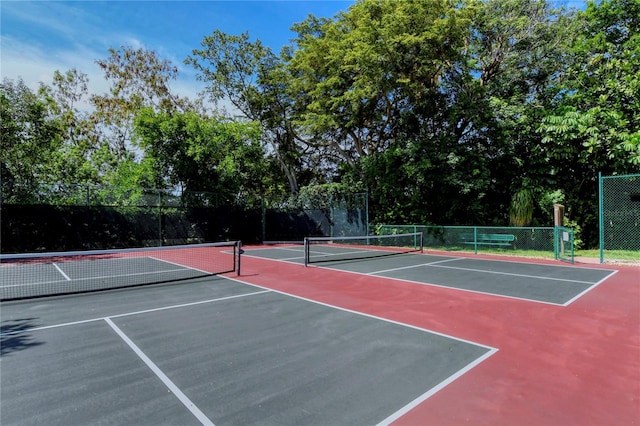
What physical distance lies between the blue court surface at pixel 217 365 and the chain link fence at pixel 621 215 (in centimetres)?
1661

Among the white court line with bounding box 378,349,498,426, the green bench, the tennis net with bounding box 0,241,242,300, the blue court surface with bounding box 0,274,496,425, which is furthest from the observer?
the green bench

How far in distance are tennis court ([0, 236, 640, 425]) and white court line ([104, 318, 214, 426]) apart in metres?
0.02

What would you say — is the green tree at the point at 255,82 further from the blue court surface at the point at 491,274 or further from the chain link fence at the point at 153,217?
the blue court surface at the point at 491,274

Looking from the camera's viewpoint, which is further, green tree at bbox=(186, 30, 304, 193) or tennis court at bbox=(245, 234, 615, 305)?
green tree at bbox=(186, 30, 304, 193)

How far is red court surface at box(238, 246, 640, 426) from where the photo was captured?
2.98 m

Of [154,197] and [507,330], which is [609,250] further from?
[154,197]

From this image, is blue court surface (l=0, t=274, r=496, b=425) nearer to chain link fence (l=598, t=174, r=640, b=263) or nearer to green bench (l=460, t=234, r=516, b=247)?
green bench (l=460, t=234, r=516, b=247)

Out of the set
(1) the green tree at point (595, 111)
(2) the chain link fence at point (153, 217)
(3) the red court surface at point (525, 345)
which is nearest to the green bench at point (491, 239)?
(1) the green tree at point (595, 111)

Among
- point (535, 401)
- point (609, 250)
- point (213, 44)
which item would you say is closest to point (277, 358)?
point (535, 401)

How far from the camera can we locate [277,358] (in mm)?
4062

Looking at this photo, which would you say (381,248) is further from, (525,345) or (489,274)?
(525,345)

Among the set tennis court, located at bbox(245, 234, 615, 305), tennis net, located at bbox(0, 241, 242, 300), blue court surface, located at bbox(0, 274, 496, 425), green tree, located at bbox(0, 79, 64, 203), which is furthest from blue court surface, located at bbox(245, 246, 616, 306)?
green tree, located at bbox(0, 79, 64, 203)

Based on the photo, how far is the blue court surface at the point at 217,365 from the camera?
2.97 metres

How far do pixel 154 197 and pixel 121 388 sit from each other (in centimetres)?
1647
